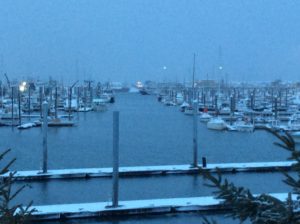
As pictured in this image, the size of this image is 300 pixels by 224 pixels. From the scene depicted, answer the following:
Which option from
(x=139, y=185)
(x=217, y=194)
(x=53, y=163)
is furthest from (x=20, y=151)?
(x=217, y=194)

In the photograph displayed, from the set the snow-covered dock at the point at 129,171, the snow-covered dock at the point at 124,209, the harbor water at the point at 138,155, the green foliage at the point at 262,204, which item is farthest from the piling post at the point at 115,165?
the green foliage at the point at 262,204

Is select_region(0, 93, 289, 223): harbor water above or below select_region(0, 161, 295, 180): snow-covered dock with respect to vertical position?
below

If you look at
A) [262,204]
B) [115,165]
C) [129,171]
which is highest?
[262,204]

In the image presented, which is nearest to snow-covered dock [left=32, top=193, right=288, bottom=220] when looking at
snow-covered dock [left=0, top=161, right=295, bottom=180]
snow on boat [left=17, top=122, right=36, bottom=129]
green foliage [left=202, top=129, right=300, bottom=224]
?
snow-covered dock [left=0, top=161, right=295, bottom=180]

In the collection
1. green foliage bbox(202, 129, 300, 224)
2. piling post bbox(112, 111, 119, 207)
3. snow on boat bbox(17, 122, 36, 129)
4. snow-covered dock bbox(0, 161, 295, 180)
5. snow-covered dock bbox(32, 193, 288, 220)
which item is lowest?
snow on boat bbox(17, 122, 36, 129)

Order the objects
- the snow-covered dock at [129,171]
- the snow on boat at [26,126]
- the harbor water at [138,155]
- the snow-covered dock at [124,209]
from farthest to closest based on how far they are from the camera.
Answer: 1. the snow on boat at [26,126]
2. the snow-covered dock at [129,171]
3. the harbor water at [138,155]
4. the snow-covered dock at [124,209]

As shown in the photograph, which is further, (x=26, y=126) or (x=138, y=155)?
(x=26, y=126)

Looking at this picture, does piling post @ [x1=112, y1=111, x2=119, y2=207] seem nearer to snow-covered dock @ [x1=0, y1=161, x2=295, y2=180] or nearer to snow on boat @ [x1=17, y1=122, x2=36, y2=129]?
snow-covered dock @ [x1=0, y1=161, x2=295, y2=180]

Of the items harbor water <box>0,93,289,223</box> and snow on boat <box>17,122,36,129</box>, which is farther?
snow on boat <box>17,122,36,129</box>

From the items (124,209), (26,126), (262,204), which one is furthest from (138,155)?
(262,204)

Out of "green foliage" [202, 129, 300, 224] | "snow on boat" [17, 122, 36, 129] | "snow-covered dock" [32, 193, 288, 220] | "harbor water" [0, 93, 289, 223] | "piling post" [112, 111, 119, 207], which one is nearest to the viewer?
"green foliage" [202, 129, 300, 224]

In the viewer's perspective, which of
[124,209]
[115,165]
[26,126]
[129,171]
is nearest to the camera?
[124,209]

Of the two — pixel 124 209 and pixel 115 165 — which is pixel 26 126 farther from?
pixel 124 209

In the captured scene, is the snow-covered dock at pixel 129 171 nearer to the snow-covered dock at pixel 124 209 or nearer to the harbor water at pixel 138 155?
the harbor water at pixel 138 155
